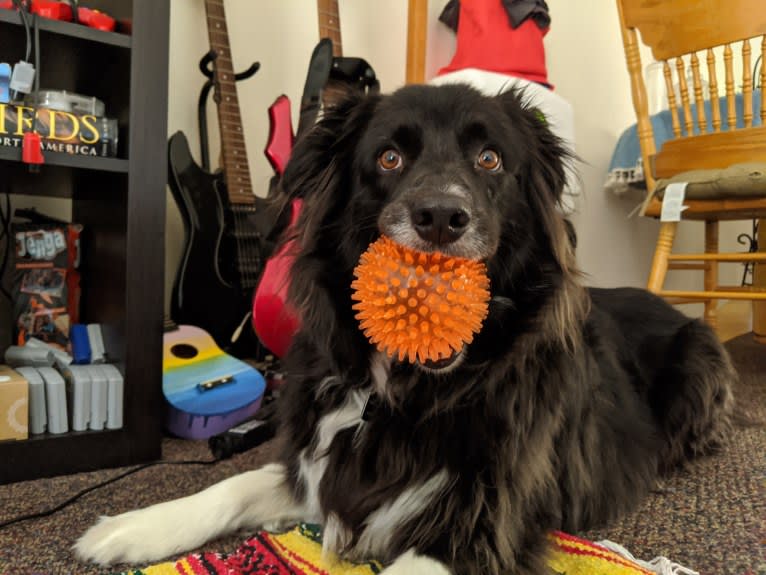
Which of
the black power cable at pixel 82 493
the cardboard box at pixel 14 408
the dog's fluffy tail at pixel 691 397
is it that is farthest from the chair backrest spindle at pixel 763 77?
the cardboard box at pixel 14 408

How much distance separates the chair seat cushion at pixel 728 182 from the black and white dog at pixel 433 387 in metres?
1.26

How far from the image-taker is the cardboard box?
1288mm

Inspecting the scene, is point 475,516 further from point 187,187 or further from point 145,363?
point 187,187

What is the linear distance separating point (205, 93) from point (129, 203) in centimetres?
123

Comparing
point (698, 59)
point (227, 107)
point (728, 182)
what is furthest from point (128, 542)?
point (698, 59)

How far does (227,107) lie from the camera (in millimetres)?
2375

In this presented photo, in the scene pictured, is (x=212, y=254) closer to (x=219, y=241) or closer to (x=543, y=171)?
(x=219, y=241)

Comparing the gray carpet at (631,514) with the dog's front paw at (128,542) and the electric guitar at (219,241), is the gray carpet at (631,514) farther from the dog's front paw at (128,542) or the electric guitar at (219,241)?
the electric guitar at (219,241)

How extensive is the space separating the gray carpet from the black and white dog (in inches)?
2.7

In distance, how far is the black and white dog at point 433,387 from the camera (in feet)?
2.99

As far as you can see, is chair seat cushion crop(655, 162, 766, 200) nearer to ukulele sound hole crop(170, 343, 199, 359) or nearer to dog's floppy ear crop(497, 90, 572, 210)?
dog's floppy ear crop(497, 90, 572, 210)

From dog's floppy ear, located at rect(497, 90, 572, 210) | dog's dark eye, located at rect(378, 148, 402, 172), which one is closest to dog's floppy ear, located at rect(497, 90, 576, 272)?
dog's floppy ear, located at rect(497, 90, 572, 210)

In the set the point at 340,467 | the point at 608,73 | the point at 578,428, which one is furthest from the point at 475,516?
the point at 608,73

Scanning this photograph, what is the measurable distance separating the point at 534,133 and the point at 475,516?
28.4 inches
